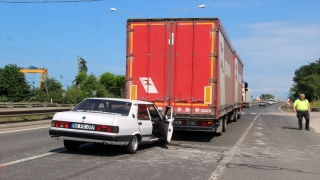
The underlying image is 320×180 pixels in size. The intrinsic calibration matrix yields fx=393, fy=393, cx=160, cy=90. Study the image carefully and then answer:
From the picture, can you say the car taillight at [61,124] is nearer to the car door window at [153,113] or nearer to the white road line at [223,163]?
the car door window at [153,113]

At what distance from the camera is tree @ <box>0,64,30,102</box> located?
7100cm

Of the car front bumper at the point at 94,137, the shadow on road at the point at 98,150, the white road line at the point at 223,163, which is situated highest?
the car front bumper at the point at 94,137

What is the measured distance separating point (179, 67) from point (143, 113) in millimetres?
2536

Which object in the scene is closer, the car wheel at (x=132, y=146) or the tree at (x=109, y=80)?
the car wheel at (x=132, y=146)

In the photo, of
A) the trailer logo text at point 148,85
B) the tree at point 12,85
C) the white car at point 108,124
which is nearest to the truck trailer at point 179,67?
the trailer logo text at point 148,85

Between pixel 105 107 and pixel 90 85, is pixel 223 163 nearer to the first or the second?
pixel 105 107

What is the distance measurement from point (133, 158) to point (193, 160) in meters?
1.35

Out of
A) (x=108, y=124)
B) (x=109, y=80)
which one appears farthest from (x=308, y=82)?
(x=108, y=124)

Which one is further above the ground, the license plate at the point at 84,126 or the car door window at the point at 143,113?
the car door window at the point at 143,113

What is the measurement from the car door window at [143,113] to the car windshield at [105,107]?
390mm

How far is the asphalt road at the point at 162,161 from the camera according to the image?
23.3 ft

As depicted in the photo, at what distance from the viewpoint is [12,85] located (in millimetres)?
71375

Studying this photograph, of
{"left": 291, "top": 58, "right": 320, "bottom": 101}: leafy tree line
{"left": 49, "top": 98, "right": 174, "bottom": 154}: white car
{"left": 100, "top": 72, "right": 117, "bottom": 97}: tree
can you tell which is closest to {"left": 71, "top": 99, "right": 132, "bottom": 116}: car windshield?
{"left": 49, "top": 98, "right": 174, "bottom": 154}: white car

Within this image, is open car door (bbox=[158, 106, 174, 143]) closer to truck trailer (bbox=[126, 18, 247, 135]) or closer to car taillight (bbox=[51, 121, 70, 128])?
truck trailer (bbox=[126, 18, 247, 135])
